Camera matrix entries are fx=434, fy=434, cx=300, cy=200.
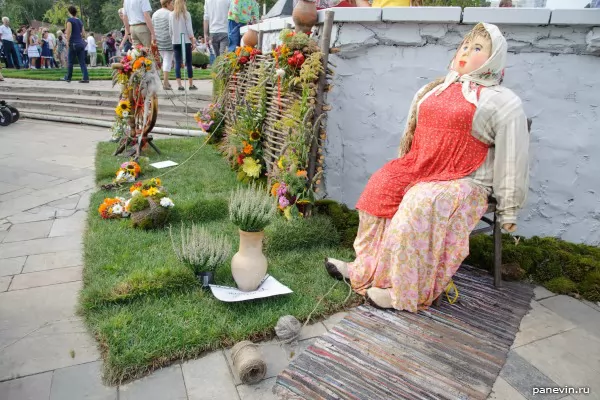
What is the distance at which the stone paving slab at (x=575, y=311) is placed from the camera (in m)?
2.87

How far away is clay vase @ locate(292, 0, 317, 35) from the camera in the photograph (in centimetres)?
392

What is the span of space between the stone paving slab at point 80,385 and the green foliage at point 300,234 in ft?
5.32

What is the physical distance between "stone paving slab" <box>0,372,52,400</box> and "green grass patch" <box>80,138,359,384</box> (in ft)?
0.93

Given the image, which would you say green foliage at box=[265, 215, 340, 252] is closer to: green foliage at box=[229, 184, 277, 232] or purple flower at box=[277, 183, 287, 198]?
purple flower at box=[277, 183, 287, 198]

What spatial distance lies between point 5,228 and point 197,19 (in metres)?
37.6

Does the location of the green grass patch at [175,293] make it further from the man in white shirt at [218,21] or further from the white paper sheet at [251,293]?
the man in white shirt at [218,21]

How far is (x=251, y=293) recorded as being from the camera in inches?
112

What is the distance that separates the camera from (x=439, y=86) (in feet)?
9.63

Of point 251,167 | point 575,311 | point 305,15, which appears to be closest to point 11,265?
point 251,167

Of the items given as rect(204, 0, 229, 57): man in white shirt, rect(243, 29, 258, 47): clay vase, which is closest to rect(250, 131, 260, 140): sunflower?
rect(243, 29, 258, 47): clay vase

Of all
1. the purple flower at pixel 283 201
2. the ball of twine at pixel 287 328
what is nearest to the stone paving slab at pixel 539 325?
the ball of twine at pixel 287 328

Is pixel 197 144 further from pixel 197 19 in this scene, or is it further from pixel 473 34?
pixel 197 19

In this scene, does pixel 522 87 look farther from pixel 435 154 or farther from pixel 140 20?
pixel 140 20

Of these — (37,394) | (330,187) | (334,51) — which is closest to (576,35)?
(334,51)
